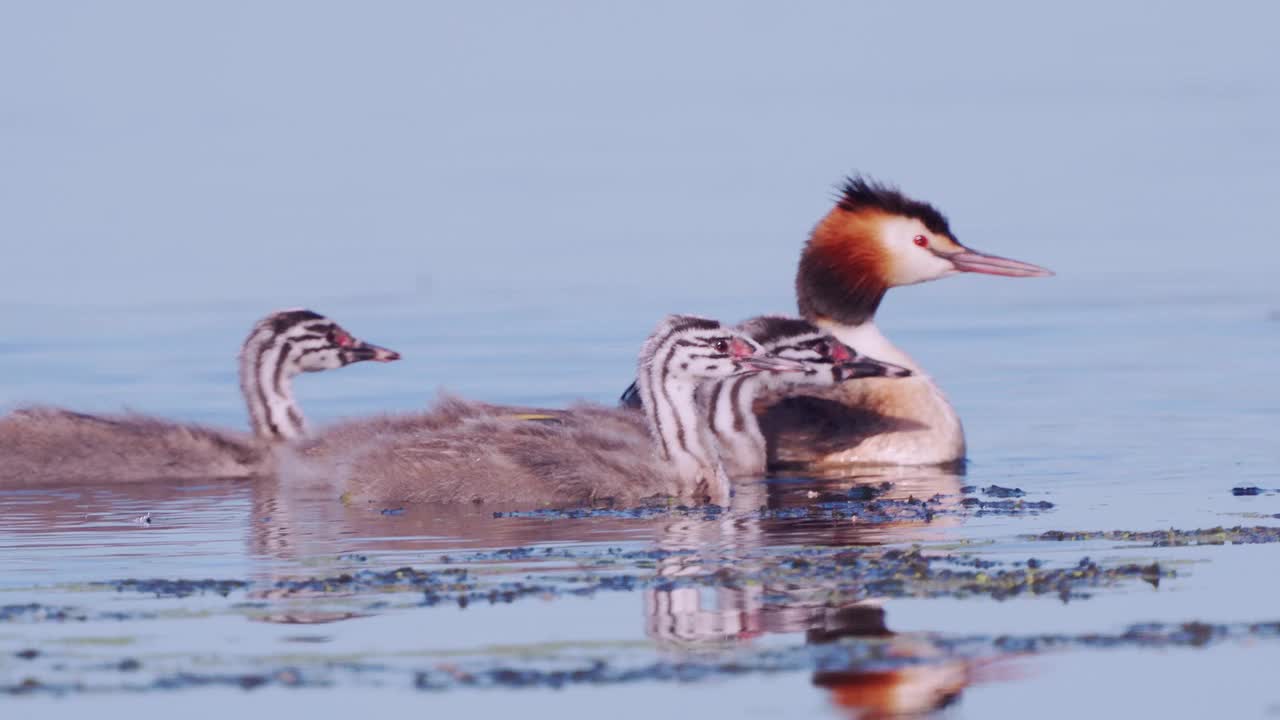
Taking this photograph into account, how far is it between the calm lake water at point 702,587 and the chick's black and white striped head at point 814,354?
606 millimetres

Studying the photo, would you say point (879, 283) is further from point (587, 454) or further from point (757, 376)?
point (587, 454)

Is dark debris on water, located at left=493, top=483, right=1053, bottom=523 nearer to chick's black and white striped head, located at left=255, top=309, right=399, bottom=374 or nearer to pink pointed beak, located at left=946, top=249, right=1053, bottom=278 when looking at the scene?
chick's black and white striped head, located at left=255, top=309, right=399, bottom=374

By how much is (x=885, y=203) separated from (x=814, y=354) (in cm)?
215

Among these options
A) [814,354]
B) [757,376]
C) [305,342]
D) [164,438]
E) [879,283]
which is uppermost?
[879,283]

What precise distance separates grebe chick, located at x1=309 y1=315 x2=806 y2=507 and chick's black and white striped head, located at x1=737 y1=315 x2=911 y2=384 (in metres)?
0.96

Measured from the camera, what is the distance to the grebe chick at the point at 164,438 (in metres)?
15.1

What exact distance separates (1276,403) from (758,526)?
6860mm

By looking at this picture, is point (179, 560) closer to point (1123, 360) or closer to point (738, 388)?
point (738, 388)

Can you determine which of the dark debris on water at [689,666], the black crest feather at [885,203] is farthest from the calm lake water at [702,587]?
the black crest feather at [885,203]

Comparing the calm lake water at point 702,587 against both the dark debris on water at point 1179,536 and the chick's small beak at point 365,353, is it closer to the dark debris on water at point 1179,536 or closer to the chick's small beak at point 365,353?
the dark debris on water at point 1179,536

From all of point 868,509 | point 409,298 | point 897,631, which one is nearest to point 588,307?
point 409,298

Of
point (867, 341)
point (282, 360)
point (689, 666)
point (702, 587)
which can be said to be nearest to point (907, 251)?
point (867, 341)

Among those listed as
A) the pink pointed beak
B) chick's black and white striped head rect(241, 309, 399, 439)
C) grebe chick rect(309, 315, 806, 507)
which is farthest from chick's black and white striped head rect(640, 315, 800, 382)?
the pink pointed beak

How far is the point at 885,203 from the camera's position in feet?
56.1
